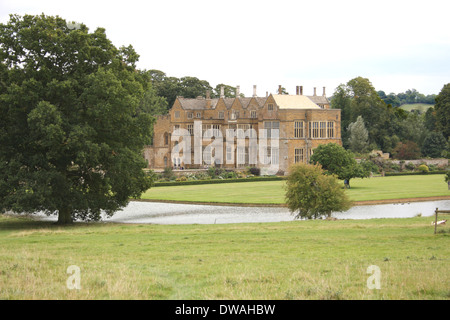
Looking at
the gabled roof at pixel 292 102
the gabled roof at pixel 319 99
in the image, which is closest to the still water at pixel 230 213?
the gabled roof at pixel 292 102

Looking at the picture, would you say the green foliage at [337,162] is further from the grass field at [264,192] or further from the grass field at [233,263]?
the grass field at [233,263]

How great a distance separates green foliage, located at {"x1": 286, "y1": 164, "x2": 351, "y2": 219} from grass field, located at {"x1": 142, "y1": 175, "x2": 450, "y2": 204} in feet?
36.0

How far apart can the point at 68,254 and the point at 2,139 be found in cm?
1387

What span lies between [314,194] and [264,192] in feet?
65.7

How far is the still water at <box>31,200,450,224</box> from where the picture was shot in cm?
3600

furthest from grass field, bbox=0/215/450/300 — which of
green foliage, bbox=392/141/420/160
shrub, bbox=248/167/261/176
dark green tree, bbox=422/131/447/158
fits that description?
dark green tree, bbox=422/131/447/158

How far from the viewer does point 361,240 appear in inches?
747

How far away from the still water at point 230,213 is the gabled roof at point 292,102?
34362 mm

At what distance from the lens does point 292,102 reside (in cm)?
7931

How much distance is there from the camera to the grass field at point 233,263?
34.7 ft

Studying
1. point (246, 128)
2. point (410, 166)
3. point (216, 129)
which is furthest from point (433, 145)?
point (216, 129)

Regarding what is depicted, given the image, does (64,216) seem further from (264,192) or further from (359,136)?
(359,136)

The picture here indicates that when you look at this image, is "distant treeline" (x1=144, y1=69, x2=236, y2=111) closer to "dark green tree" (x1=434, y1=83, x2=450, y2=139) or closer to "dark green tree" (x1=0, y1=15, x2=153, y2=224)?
"dark green tree" (x1=434, y1=83, x2=450, y2=139)
